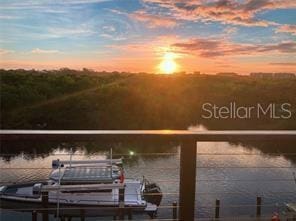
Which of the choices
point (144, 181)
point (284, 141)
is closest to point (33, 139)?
point (284, 141)

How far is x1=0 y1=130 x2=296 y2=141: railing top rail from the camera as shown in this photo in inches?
51.8

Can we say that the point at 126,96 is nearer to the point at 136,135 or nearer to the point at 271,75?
the point at 271,75

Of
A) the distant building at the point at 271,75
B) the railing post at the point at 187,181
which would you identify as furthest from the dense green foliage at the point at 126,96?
the railing post at the point at 187,181

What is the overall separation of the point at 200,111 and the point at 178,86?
0.51 meters

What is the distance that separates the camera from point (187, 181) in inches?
59.4

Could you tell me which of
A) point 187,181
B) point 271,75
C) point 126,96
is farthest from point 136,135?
point 271,75

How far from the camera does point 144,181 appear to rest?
29.4ft

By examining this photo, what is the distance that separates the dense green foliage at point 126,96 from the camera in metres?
5.24

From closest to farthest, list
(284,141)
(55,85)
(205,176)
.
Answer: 1. (284,141)
2. (55,85)
3. (205,176)

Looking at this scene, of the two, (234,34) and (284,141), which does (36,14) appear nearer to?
(234,34)

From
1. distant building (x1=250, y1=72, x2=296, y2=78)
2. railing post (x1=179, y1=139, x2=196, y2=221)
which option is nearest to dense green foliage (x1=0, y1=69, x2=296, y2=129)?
distant building (x1=250, y1=72, x2=296, y2=78)

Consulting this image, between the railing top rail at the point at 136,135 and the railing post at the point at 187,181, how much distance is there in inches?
2.8

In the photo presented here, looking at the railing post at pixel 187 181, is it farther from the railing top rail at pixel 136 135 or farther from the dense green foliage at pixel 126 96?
the dense green foliage at pixel 126 96

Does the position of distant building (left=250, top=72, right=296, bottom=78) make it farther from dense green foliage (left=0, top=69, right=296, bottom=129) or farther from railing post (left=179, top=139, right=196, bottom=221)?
railing post (left=179, top=139, right=196, bottom=221)
